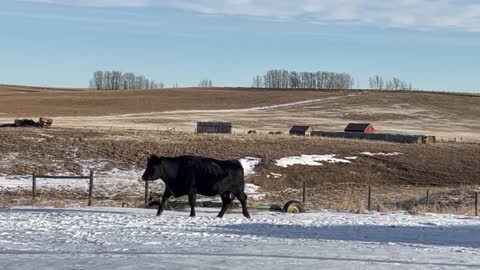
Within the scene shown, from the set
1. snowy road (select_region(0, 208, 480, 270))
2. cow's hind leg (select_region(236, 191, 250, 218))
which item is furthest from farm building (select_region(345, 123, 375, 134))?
cow's hind leg (select_region(236, 191, 250, 218))

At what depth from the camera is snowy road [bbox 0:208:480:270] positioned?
1149 centimetres

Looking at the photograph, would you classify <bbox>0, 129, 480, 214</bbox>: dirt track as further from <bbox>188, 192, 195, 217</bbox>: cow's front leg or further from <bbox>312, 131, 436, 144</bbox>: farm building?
<bbox>188, 192, 195, 217</bbox>: cow's front leg

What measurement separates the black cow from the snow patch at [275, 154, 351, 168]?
91.3 feet

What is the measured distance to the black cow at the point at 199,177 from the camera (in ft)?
64.6

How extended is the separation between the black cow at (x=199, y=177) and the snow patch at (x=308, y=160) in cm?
2784

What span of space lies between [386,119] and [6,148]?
2889 inches

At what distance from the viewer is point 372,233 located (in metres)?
16.5

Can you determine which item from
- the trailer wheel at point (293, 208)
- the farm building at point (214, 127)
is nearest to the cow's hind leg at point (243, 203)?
the trailer wheel at point (293, 208)

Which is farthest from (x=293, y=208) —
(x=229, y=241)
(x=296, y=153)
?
(x=296, y=153)

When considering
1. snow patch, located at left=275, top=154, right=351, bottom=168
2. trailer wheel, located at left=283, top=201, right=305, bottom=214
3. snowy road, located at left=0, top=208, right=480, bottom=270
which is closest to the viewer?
snowy road, located at left=0, top=208, right=480, bottom=270

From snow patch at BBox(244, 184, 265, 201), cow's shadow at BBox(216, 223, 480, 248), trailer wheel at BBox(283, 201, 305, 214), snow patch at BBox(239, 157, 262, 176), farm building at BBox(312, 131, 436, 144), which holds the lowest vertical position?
snow patch at BBox(244, 184, 265, 201)

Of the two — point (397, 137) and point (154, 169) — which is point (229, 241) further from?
point (397, 137)

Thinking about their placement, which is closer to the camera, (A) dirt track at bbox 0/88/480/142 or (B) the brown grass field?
(B) the brown grass field

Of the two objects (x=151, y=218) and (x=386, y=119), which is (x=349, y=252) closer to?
(x=151, y=218)
